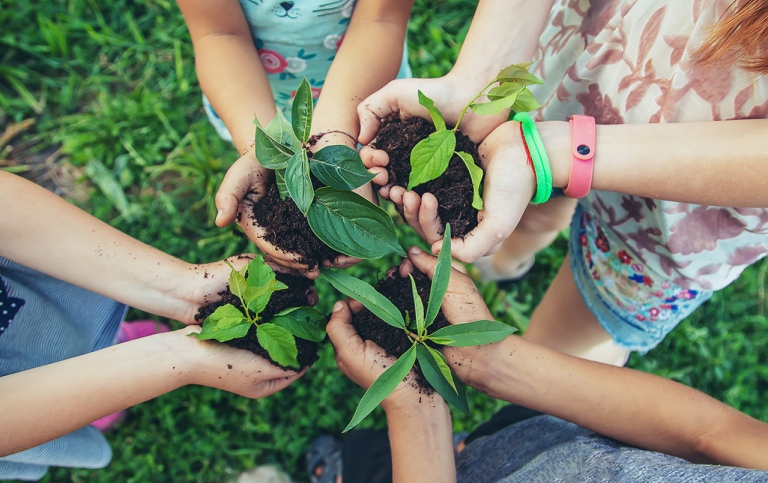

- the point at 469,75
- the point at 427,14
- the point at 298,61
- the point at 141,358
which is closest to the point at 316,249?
the point at 141,358

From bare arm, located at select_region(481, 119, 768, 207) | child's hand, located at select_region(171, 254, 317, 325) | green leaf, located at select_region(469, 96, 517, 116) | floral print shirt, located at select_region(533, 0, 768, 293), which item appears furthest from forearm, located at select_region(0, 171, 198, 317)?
floral print shirt, located at select_region(533, 0, 768, 293)

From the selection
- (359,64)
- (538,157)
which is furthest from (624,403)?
(359,64)

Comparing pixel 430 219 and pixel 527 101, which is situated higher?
pixel 527 101

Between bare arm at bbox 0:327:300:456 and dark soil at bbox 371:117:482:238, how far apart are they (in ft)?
1.76

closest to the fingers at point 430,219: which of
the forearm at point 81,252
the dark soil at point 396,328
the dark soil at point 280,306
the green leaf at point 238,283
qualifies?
the dark soil at point 396,328

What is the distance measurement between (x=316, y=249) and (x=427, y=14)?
1755 millimetres

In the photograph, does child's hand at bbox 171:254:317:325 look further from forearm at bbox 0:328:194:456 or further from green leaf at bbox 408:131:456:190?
green leaf at bbox 408:131:456:190

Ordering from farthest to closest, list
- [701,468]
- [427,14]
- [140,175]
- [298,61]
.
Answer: [427,14]
[140,175]
[298,61]
[701,468]

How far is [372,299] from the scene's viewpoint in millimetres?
1106

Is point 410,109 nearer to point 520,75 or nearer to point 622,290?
point 520,75

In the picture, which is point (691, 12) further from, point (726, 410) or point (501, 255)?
point (501, 255)

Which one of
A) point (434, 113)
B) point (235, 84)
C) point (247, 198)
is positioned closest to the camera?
point (434, 113)

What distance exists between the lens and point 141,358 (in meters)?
1.20

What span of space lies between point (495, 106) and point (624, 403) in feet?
2.30
